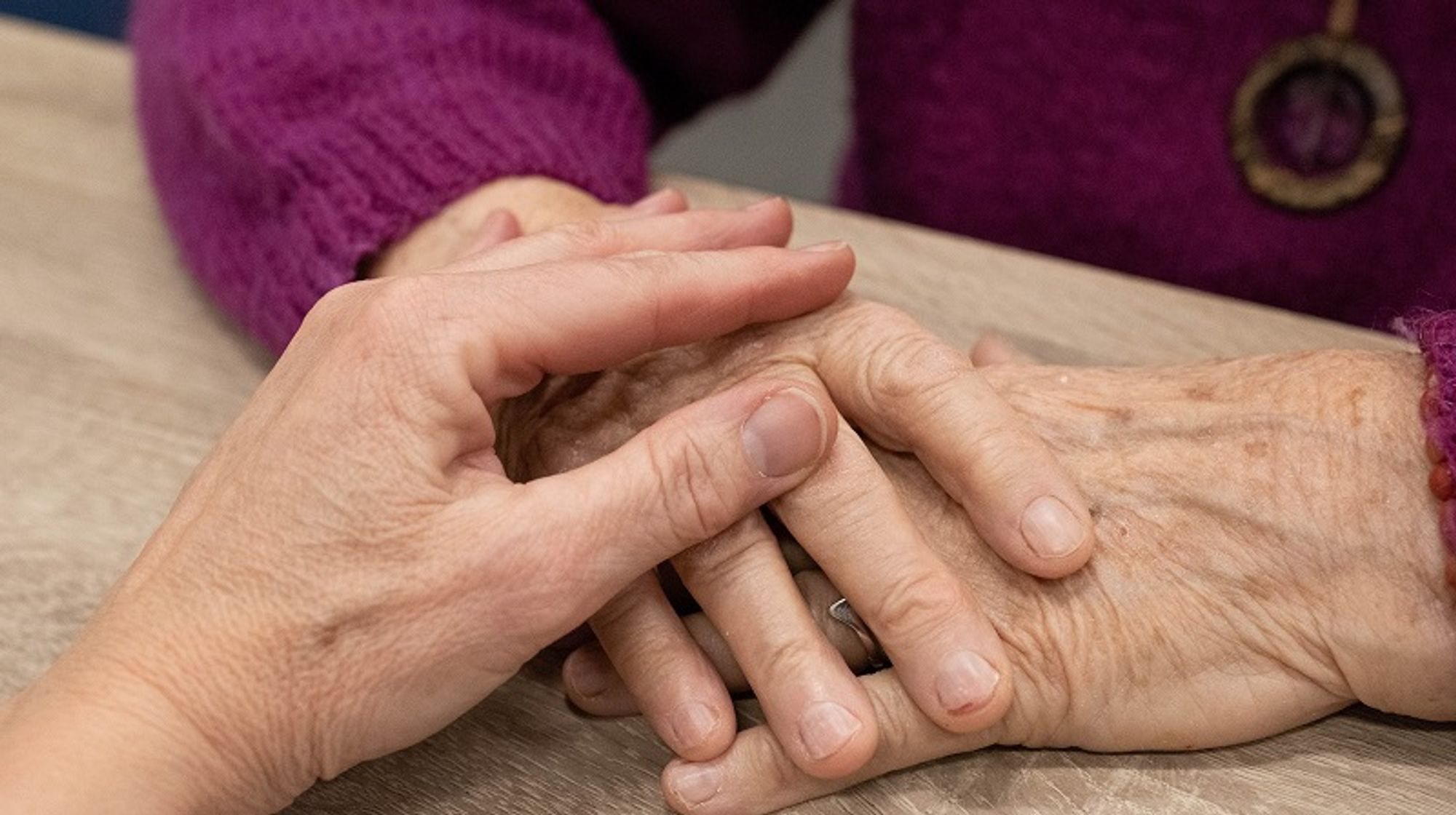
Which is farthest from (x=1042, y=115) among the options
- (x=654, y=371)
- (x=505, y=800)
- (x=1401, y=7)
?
(x=505, y=800)

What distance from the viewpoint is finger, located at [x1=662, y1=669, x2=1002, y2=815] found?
23.6 inches

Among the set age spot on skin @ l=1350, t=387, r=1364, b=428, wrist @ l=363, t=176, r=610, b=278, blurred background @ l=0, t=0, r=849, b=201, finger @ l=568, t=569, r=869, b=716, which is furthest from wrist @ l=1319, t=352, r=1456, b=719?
blurred background @ l=0, t=0, r=849, b=201

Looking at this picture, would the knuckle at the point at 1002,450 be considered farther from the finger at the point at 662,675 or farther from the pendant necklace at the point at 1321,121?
the pendant necklace at the point at 1321,121

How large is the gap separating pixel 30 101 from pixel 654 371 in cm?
91

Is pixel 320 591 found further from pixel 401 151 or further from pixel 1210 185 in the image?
pixel 1210 185

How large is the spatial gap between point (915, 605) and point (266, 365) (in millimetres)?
554

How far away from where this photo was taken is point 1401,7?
0.90 metres

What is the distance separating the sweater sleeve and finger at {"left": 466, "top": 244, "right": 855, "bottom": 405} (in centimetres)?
28

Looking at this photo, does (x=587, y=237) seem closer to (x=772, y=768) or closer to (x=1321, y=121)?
(x=772, y=768)

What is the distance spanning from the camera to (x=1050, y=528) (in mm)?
603

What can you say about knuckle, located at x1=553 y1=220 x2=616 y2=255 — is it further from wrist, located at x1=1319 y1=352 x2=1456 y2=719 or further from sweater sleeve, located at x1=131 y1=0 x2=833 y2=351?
wrist, located at x1=1319 y1=352 x2=1456 y2=719

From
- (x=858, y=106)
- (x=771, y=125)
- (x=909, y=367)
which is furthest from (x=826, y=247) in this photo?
(x=771, y=125)

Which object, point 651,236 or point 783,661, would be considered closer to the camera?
point 783,661

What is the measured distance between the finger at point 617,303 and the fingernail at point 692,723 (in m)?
0.17
